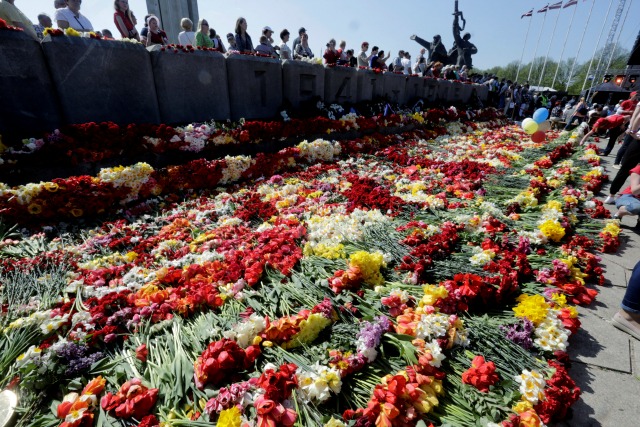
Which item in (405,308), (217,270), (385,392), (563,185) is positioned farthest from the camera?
(563,185)

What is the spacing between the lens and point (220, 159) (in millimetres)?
6633

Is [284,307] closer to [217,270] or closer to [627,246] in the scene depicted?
[217,270]

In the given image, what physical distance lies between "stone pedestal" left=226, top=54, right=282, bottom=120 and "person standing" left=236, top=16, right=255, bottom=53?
92cm

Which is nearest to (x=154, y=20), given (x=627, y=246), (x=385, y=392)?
(x=385, y=392)

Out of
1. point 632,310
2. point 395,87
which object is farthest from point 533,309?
point 395,87

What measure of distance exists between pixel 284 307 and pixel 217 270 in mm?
980

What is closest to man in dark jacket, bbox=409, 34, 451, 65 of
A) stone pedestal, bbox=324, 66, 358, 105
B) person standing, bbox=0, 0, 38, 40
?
stone pedestal, bbox=324, 66, 358, 105

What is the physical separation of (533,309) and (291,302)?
211 centimetres

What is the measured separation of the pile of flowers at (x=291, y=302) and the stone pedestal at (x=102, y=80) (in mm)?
1240

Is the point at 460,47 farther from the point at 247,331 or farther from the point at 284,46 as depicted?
the point at 247,331

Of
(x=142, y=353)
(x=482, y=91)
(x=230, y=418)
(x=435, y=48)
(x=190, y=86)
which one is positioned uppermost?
(x=435, y=48)

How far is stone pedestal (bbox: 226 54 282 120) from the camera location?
7309 mm

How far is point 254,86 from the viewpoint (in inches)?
305

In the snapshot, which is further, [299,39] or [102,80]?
[299,39]
